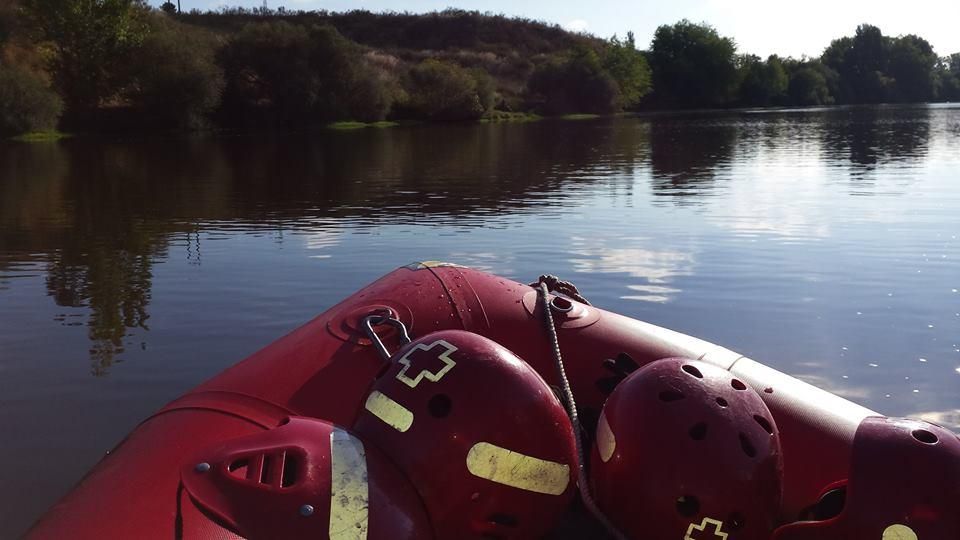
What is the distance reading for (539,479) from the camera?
97.0 inches

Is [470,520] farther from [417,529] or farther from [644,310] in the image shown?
[644,310]

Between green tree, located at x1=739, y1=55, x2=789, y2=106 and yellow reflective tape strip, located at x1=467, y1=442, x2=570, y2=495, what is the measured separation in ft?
309

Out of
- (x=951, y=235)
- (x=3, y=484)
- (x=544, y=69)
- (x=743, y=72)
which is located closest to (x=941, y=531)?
(x=3, y=484)

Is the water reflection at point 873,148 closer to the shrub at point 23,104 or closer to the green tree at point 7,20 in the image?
the shrub at point 23,104

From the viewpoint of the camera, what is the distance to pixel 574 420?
2.98 meters

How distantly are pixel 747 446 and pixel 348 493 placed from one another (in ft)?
3.90

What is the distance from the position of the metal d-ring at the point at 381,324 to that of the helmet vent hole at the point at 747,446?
1.20m

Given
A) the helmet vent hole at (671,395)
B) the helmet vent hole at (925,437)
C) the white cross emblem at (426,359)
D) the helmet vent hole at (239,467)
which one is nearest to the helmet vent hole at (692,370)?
the helmet vent hole at (671,395)

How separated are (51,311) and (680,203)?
924 cm

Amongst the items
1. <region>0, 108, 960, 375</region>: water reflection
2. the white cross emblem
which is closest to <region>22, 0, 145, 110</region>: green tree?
<region>0, 108, 960, 375</region>: water reflection

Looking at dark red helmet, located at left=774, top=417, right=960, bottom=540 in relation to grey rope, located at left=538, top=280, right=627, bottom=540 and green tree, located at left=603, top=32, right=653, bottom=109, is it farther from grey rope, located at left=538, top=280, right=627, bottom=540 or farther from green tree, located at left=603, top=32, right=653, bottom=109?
green tree, located at left=603, top=32, right=653, bottom=109

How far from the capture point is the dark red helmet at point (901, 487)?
234 centimetres

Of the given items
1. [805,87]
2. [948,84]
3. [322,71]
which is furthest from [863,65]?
[322,71]

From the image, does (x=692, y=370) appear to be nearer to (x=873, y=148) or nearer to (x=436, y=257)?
(x=436, y=257)
